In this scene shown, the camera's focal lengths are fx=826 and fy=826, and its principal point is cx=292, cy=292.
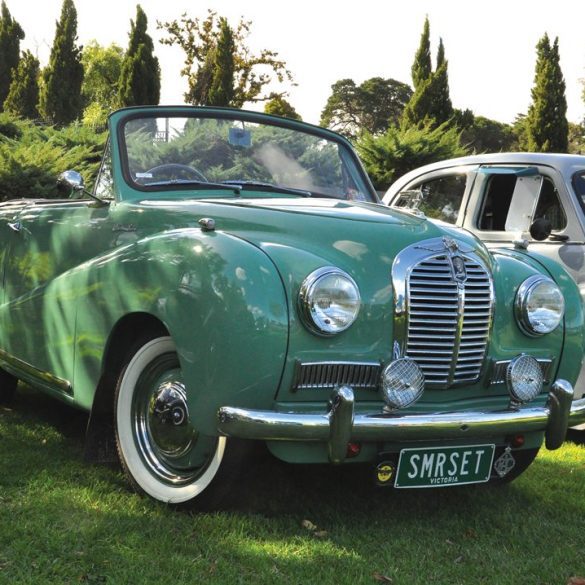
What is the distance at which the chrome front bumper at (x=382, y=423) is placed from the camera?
2.95 metres

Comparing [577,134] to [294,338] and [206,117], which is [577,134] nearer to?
[206,117]

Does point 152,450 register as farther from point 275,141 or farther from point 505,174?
point 505,174

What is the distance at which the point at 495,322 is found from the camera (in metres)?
3.54

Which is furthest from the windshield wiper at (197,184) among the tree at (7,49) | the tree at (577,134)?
the tree at (577,134)

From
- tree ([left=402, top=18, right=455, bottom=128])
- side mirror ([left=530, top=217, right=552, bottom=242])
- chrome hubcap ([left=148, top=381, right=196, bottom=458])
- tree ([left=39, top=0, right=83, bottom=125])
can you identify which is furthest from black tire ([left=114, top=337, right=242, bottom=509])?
tree ([left=39, top=0, right=83, bottom=125])

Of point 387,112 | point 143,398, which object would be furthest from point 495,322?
point 387,112

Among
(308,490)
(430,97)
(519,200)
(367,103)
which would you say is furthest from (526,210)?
(367,103)

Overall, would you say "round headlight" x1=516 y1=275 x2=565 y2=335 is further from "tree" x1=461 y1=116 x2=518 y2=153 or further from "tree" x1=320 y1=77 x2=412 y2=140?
"tree" x1=320 y1=77 x2=412 y2=140

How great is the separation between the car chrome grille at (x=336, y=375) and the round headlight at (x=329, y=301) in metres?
0.14

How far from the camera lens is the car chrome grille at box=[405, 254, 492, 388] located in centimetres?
333

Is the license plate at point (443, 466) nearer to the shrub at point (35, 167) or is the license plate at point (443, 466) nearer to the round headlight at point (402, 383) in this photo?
the round headlight at point (402, 383)

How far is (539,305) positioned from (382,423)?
1048 mm

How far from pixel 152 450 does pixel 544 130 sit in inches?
1125

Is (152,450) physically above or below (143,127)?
below
